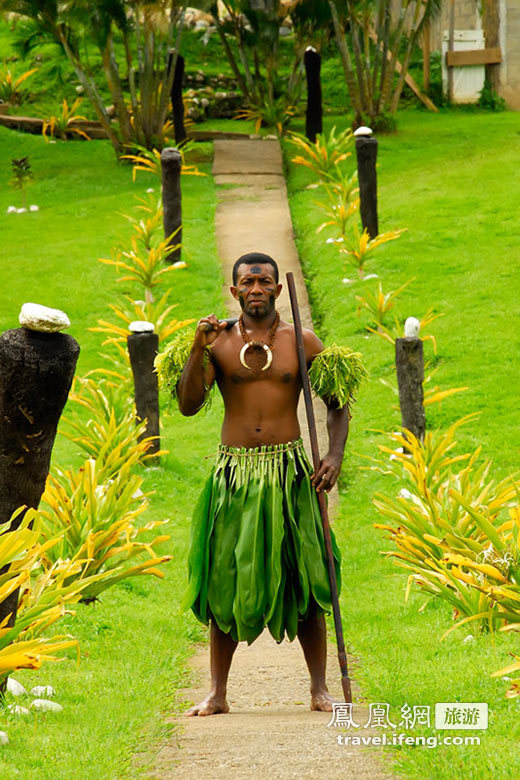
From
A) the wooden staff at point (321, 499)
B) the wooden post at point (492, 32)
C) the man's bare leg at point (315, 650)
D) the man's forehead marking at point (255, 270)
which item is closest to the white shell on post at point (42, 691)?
the man's bare leg at point (315, 650)

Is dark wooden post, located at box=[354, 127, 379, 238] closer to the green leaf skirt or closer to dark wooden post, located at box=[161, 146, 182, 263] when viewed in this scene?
dark wooden post, located at box=[161, 146, 182, 263]

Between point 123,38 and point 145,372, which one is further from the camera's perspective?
point 123,38

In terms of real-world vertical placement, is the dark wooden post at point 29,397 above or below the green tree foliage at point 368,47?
below

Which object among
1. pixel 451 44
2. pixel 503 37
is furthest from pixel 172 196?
pixel 503 37

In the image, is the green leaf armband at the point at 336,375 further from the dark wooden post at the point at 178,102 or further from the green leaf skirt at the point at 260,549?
the dark wooden post at the point at 178,102

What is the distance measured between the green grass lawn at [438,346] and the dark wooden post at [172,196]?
162 centimetres

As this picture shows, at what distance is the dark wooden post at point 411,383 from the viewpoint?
8.65 meters

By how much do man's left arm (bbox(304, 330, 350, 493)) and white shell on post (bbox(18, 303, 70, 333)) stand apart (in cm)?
124

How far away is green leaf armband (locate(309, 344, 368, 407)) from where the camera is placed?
4809mm

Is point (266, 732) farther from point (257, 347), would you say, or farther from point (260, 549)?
point (257, 347)

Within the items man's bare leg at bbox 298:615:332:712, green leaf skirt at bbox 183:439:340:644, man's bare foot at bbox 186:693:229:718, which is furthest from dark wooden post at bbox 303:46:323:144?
man's bare foot at bbox 186:693:229:718

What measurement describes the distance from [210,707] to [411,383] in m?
4.43

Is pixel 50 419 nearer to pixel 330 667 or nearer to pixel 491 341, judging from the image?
pixel 330 667

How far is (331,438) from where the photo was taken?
4.80m
